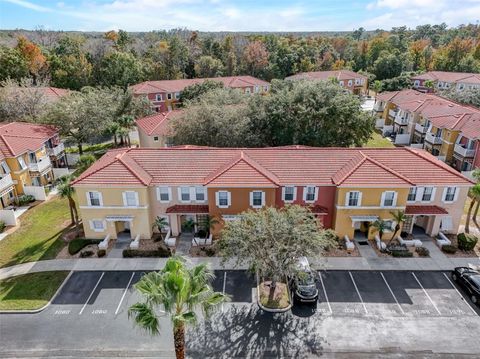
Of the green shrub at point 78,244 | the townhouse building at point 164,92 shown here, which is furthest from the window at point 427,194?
the townhouse building at point 164,92

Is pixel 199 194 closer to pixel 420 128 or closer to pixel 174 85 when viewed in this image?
pixel 420 128

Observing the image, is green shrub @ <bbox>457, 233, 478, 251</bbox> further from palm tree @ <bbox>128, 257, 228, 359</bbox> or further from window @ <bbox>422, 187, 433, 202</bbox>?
palm tree @ <bbox>128, 257, 228, 359</bbox>

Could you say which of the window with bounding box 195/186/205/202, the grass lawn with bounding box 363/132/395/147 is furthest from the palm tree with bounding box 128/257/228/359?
the grass lawn with bounding box 363/132/395/147

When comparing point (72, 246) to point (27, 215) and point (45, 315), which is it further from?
point (27, 215)

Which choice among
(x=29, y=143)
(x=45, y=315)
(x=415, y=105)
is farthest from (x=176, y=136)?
(x=415, y=105)

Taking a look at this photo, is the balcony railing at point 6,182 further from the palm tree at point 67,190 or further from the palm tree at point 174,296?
the palm tree at point 174,296

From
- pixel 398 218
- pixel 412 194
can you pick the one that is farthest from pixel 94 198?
pixel 412 194
